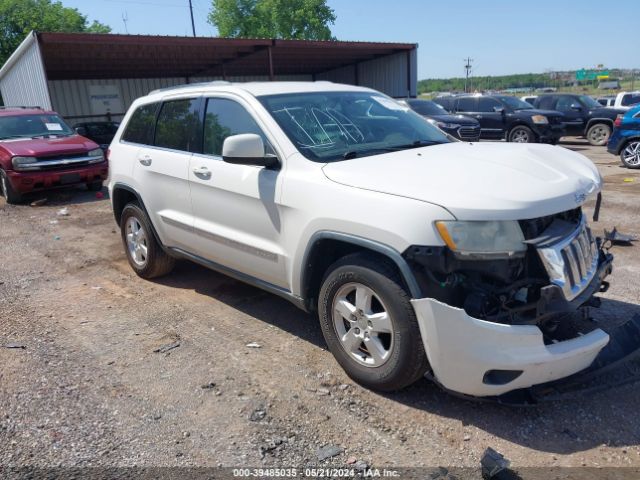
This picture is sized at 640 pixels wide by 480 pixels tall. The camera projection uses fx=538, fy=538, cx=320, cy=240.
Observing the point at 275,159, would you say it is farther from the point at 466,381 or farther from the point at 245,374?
the point at 466,381

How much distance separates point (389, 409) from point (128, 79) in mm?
25652

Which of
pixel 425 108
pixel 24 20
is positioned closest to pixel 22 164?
pixel 425 108

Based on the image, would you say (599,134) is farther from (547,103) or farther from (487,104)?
(487,104)

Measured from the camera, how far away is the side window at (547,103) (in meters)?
17.8

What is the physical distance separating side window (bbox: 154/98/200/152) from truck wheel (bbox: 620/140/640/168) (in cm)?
1050

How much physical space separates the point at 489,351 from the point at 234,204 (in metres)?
2.16

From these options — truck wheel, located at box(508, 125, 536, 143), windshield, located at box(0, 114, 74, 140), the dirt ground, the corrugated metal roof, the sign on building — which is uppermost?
the corrugated metal roof

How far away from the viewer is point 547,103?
706 inches

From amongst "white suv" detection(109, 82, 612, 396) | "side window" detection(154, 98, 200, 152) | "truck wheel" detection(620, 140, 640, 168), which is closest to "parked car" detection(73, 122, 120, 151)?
"side window" detection(154, 98, 200, 152)

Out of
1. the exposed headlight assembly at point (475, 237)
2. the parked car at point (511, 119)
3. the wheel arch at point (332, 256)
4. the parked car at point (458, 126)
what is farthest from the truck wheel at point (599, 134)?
the exposed headlight assembly at point (475, 237)

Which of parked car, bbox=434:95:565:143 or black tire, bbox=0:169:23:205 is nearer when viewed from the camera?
black tire, bbox=0:169:23:205

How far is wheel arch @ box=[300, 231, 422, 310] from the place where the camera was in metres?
2.87

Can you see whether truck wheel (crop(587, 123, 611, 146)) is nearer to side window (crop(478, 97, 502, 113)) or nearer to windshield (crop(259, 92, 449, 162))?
side window (crop(478, 97, 502, 113))

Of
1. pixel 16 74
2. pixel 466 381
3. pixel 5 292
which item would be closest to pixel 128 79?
pixel 16 74
